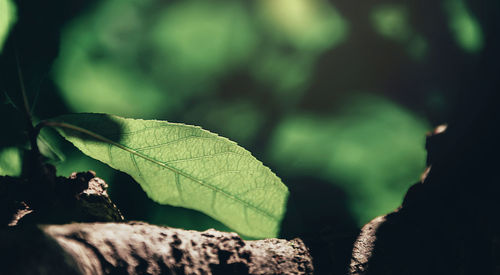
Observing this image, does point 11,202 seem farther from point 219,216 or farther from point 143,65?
point 143,65

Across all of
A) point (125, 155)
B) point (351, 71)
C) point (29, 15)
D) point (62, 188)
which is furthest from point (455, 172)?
point (29, 15)

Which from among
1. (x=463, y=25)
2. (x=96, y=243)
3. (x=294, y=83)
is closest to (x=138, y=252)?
(x=96, y=243)

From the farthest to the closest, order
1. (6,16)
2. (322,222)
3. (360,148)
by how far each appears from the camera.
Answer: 1. (360,148)
2. (322,222)
3. (6,16)

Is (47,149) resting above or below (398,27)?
below

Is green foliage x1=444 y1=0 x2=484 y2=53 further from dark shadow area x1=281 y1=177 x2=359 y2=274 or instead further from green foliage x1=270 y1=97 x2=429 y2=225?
dark shadow area x1=281 y1=177 x2=359 y2=274

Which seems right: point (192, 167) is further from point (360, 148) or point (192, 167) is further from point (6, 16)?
point (360, 148)

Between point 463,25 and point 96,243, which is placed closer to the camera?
point 96,243

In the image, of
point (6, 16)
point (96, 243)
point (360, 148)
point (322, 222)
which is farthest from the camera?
point (360, 148)

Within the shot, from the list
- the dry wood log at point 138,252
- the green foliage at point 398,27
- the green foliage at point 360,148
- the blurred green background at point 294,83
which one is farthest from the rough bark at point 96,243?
the green foliage at point 398,27

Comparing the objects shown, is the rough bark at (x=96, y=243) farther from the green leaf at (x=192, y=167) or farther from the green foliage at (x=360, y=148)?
the green foliage at (x=360, y=148)
